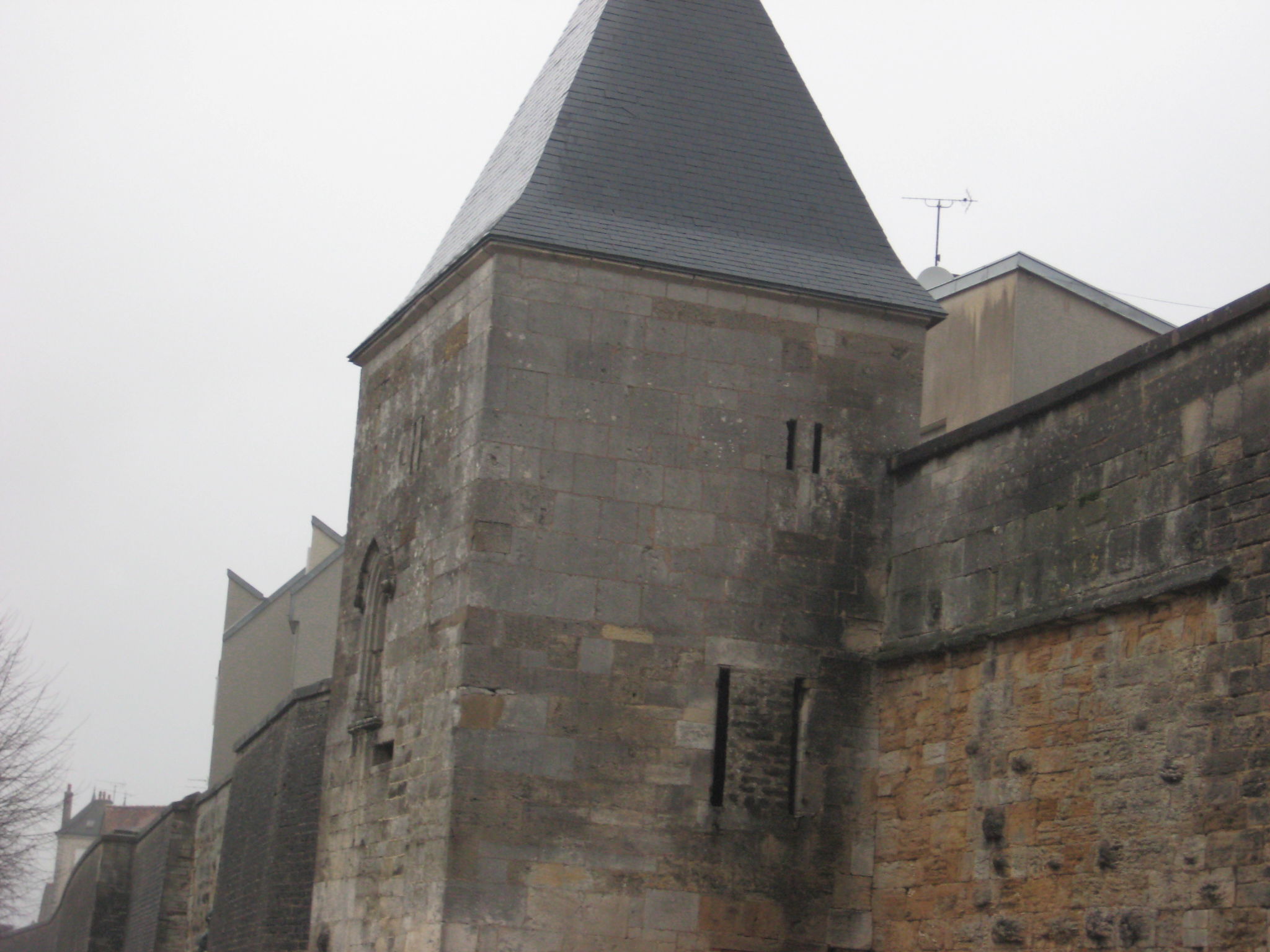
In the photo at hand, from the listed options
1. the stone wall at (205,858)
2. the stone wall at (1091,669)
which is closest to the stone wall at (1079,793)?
the stone wall at (1091,669)

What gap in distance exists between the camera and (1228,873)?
780 centimetres

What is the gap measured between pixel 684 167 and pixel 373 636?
3.51 metres

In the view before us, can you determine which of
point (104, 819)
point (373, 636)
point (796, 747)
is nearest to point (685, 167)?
point (373, 636)

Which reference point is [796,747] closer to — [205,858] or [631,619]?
[631,619]

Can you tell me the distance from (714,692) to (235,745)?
8.97m

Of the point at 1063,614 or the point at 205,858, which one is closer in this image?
the point at 1063,614

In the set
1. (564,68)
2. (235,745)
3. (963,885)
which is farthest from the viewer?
(235,745)

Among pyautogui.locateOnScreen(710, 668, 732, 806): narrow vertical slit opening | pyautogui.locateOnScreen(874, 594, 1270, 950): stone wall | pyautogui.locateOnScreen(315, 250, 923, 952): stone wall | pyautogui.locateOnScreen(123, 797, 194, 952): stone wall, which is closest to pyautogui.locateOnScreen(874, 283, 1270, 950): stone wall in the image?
pyautogui.locateOnScreen(874, 594, 1270, 950): stone wall

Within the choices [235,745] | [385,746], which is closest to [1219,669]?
[385,746]

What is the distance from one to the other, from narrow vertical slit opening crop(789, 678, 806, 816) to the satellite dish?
618cm

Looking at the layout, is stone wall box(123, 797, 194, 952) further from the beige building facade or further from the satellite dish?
the satellite dish

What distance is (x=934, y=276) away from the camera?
16375 mm

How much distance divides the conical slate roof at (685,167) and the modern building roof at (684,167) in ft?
0.04

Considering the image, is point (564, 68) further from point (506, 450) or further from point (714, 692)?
point (714, 692)
